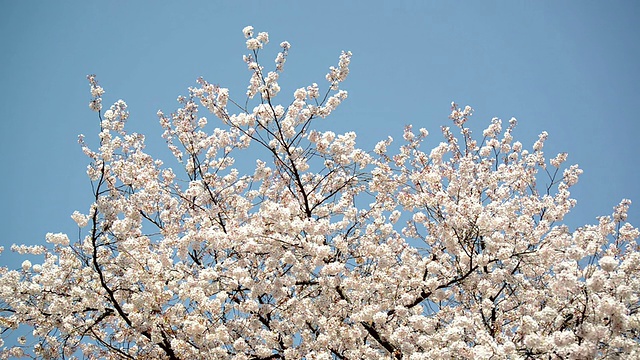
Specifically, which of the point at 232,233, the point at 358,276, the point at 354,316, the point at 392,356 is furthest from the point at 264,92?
the point at 392,356

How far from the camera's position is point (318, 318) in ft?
25.7

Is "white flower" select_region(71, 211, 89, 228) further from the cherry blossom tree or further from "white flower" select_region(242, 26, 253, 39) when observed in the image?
"white flower" select_region(242, 26, 253, 39)

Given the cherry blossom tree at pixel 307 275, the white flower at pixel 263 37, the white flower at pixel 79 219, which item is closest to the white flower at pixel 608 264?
the cherry blossom tree at pixel 307 275

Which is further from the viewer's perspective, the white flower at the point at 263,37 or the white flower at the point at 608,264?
the white flower at the point at 263,37

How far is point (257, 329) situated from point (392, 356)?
239 cm

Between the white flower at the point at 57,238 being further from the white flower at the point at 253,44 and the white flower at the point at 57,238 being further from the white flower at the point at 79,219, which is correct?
the white flower at the point at 253,44

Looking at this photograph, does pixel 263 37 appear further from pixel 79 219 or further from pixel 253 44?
pixel 79 219

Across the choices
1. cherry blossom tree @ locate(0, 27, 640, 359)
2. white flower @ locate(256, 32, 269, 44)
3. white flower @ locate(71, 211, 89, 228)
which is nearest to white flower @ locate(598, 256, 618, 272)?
cherry blossom tree @ locate(0, 27, 640, 359)

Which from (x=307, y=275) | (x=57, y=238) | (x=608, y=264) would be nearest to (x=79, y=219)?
(x=57, y=238)

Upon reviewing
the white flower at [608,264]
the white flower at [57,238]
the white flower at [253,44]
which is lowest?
the white flower at [608,264]

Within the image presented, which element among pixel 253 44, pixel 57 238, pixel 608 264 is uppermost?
pixel 253 44

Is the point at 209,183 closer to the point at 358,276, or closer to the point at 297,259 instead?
the point at 297,259

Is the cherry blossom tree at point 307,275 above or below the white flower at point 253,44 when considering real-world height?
below

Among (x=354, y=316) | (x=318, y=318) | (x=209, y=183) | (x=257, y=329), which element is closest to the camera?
(x=354, y=316)
